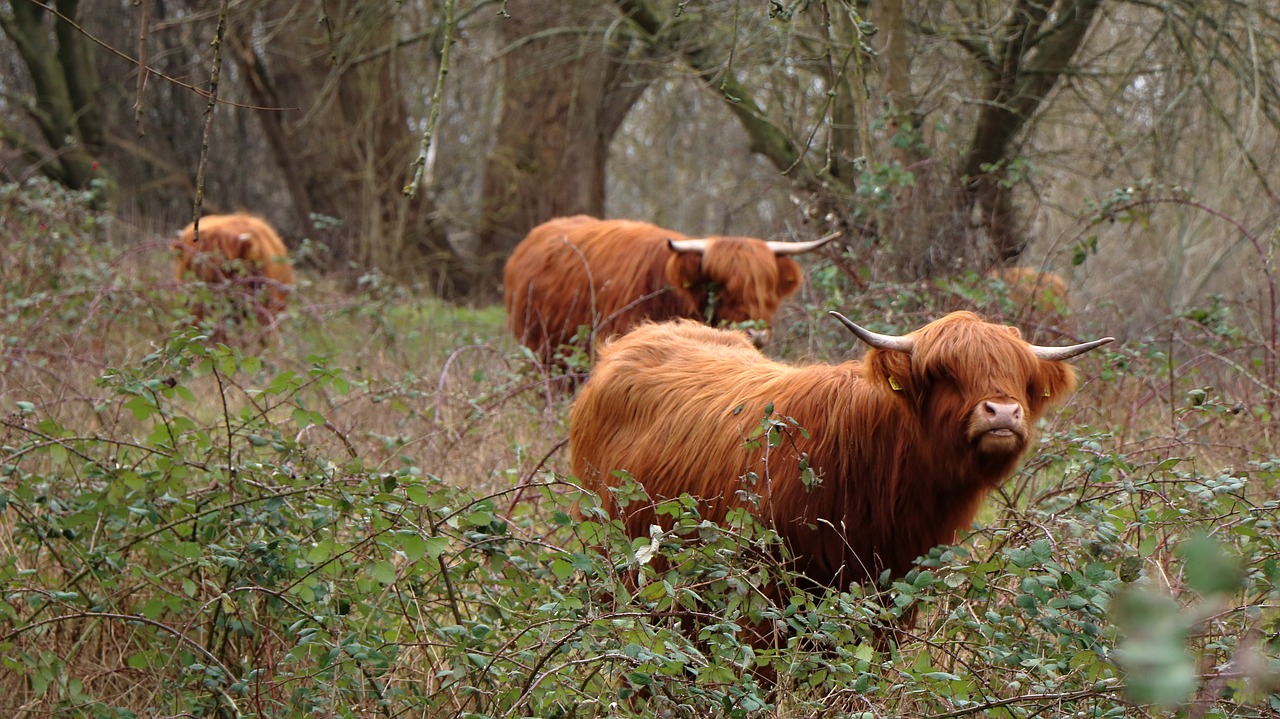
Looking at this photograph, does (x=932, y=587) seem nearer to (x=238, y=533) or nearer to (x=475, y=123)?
(x=238, y=533)

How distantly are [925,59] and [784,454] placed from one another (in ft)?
18.3

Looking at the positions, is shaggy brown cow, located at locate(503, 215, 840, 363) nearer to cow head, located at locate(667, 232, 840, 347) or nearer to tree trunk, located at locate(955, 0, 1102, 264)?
cow head, located at locate(667, 232, 840, 347)

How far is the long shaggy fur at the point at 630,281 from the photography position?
22.6 ft

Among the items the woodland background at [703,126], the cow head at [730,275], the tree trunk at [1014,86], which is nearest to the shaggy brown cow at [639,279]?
the cow head at [730,275]

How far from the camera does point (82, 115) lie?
13.6 metres

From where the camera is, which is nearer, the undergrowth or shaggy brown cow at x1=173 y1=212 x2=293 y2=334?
the undergrowth

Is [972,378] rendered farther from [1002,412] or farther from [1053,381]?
[1053,381]

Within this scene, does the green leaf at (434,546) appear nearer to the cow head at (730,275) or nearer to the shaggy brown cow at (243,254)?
the cow head at (730,275)

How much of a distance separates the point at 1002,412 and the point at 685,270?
161 inches

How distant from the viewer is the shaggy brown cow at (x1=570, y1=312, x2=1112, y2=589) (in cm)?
315

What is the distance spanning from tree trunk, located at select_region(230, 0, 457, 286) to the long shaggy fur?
13.7ft

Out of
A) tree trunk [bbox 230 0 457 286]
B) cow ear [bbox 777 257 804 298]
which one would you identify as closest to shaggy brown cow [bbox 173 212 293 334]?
tree trunk [bbox 230 0 457 286]

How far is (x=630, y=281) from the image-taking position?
23.8 ft

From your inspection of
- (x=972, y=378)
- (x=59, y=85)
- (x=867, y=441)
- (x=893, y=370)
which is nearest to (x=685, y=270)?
(x=867, y=441)
